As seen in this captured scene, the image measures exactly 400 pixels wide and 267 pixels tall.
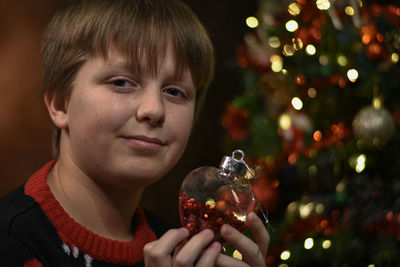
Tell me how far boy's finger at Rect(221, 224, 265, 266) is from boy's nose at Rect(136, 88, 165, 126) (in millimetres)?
254

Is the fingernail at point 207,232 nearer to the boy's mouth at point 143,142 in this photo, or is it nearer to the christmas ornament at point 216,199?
the christmas ornament at point 216,199

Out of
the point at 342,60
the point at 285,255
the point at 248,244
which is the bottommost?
the point at 285,255

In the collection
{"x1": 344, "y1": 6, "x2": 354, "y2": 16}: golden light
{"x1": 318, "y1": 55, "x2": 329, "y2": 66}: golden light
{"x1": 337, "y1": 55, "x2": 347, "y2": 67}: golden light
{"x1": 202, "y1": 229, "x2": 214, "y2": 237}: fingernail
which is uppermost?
{"x1": 344, "y1": 6, "x2": 354, "y2": 16}: golden light

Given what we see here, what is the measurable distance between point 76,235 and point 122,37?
0.42 m

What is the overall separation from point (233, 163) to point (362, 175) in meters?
0.86

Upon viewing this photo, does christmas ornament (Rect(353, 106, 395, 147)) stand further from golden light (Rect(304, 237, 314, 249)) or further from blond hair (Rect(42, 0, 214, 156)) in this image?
blond hair (Rect(42, 0, 214, 156))

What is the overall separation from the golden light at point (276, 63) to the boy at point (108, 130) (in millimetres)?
745

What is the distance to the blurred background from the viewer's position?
4.86 ft

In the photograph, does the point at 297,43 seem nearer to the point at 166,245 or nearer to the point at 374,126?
the point at 374,126

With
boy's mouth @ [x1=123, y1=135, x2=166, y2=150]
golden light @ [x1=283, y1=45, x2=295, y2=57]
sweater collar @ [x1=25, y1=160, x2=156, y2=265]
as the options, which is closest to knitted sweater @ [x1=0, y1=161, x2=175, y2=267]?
sweater collar @ [x1=25, y1=160, x2=156, y2=265]

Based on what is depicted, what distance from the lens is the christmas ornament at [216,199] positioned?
86 centimetres

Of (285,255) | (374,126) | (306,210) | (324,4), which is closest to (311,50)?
(324,4)

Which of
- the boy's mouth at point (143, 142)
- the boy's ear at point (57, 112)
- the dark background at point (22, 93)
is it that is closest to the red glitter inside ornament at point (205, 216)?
the boy's mouth at point (143, 142)

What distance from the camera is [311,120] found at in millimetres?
1771
